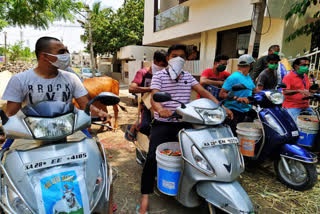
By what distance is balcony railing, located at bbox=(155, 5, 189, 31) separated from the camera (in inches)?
491

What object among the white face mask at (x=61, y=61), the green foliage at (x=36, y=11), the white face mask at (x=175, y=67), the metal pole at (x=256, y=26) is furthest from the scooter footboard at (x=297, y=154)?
the green foliage at (x=36, y=11)

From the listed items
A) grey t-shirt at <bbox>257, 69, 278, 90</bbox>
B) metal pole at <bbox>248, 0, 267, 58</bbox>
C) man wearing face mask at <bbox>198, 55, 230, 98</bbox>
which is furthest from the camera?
metal pole at <bbox>248, 0, 267, 58</bbox>

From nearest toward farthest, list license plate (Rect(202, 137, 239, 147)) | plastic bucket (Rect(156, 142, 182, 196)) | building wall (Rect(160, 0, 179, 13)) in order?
1. license plate (Rect(202, 137, 239, 147))
2. plastic bucket (Rect(156, 142, 182, 196))
3. building wall (Rect(160, 0, 179, 13))

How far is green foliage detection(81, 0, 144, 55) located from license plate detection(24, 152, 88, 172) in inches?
913

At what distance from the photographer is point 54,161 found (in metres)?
1.50

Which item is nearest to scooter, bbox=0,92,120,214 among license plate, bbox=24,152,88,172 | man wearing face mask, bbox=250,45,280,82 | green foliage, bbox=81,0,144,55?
license plate, bbox=24,152,88,172

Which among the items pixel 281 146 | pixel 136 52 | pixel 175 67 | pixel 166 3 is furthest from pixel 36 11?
pixel 136 52

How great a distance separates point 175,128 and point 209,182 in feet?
2.91

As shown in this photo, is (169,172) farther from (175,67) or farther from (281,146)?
(281,146)

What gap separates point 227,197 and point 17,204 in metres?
1.56

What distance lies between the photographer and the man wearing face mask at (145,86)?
3.56 metres

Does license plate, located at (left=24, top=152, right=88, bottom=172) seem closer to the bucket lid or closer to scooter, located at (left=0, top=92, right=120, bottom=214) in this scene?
scooter, located at (left=0, top=92, right=120, bottom=214)

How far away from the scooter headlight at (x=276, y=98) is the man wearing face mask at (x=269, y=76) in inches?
33.8

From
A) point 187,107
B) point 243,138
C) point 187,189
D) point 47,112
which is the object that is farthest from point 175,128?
point 47,112
